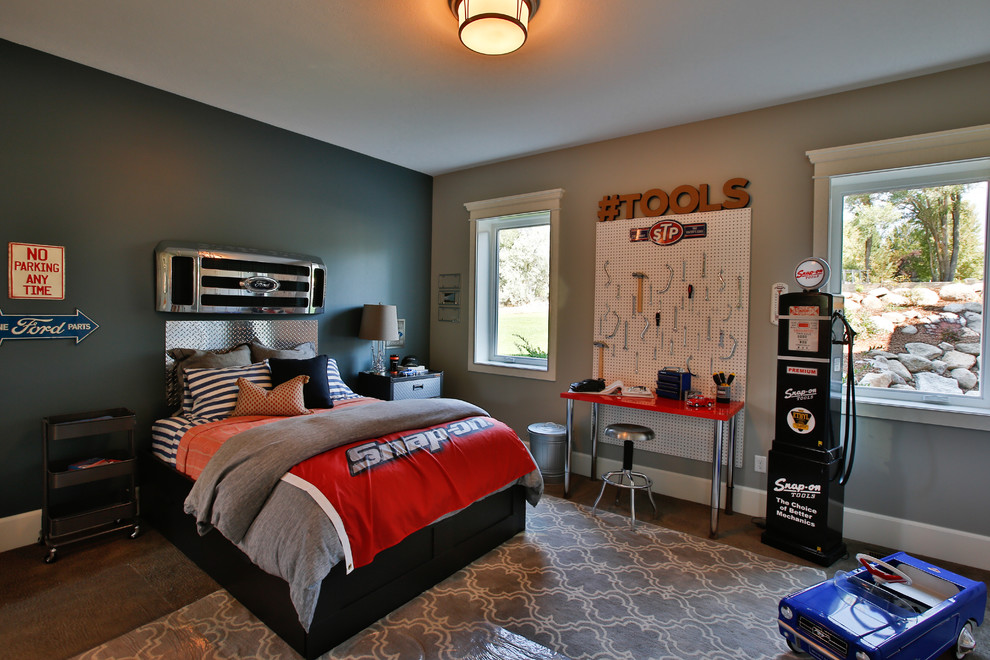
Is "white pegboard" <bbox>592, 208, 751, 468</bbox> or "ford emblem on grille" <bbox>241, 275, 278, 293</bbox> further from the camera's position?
"ford emblem on grille" <bbox>241, 275, 278, 293</bbox>

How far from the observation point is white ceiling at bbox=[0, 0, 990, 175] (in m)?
2.20

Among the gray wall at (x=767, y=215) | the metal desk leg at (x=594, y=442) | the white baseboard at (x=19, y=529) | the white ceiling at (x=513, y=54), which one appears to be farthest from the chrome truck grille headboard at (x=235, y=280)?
the metal desk leg at (x=594, y=442)

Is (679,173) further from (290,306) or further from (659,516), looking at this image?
(290,306)

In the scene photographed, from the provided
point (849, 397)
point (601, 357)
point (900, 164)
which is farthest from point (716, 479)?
point (900, 164)

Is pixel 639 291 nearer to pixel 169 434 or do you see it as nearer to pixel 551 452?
pixel 551 452

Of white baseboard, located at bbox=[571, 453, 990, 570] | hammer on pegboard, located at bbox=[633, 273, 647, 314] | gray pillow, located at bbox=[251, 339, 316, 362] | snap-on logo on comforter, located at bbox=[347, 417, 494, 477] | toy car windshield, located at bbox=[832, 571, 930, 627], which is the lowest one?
white baseboard, located at bbox=[571, 453, 990, 570]

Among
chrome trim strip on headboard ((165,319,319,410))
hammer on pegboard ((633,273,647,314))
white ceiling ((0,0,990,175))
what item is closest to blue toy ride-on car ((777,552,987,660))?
hammer on pegboard ((633,273,647,314))

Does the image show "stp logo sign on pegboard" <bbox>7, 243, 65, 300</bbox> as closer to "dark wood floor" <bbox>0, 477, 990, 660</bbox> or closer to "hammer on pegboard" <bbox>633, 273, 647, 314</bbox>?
"dark wood floor" <bbox>0, 477, 990, 660</bbox>

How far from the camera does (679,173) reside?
3508 mm

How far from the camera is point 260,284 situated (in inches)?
139

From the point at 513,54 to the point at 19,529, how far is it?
3.67 m

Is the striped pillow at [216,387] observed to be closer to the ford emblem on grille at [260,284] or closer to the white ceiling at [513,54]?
the ford emblem on grille at [260,284]

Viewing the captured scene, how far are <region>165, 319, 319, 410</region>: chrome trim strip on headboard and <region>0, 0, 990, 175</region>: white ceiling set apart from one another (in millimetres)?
1465

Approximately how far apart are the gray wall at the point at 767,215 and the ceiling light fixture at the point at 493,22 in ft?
5.80
